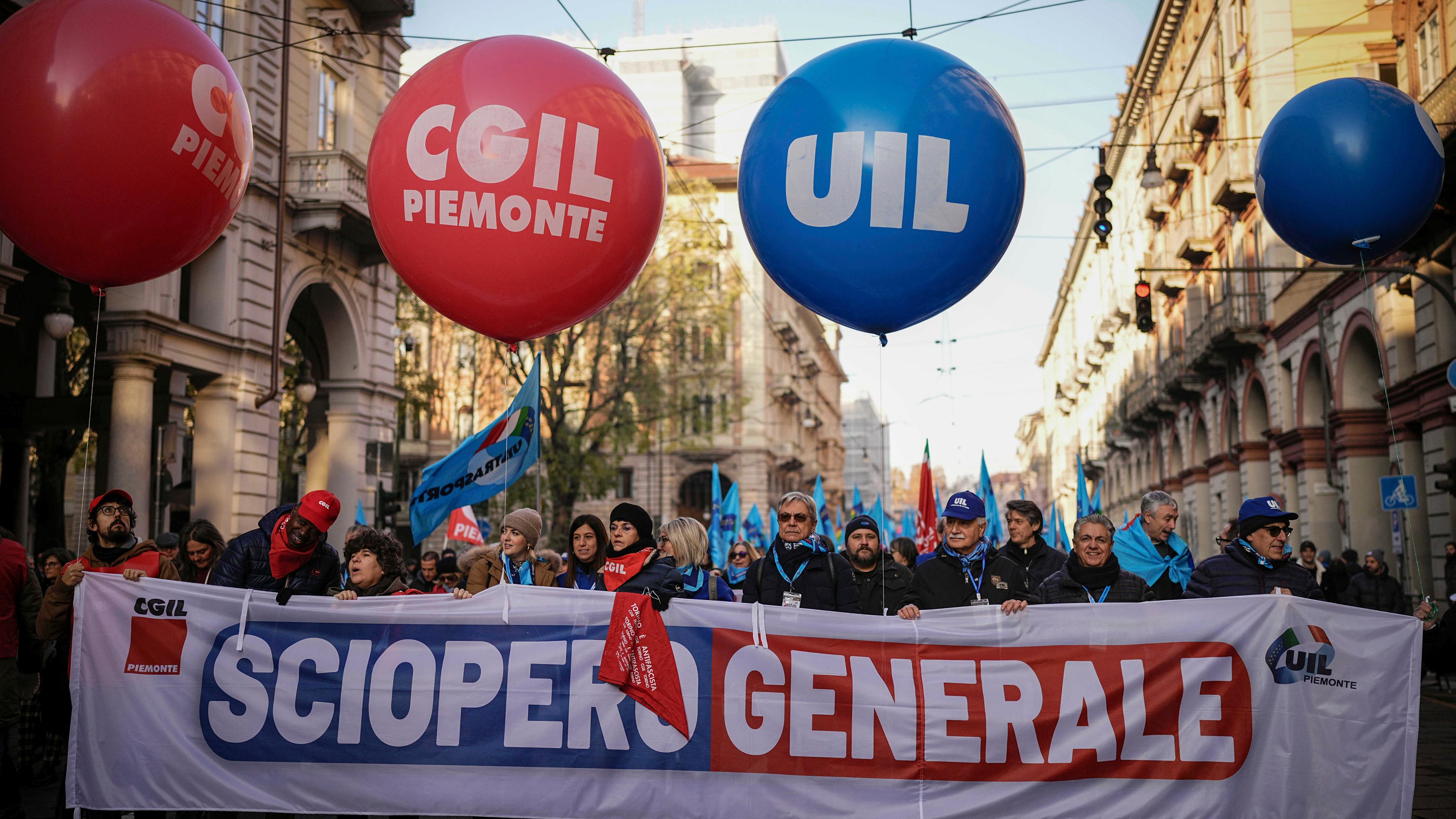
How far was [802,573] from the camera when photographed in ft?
22.1

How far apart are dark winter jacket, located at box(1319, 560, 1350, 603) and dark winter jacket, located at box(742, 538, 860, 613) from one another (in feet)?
36.2

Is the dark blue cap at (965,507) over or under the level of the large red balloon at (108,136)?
under

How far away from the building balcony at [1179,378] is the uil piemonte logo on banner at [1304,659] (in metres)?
29.7

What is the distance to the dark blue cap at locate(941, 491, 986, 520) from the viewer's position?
7.06 metres

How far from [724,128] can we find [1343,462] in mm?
56831

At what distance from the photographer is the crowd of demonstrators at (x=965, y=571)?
6.76 meters

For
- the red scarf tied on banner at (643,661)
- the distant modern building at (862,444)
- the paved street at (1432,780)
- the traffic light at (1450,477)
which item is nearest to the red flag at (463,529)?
the paved street at (1432,780)

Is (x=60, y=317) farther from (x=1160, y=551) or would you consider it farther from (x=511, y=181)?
(x=1160, y=551)

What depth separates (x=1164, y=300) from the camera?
43.9m

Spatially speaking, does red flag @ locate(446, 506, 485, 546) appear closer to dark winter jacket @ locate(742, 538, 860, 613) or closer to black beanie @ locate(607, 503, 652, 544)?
dark winter jacket @ locate(742, 538, 860, 613)

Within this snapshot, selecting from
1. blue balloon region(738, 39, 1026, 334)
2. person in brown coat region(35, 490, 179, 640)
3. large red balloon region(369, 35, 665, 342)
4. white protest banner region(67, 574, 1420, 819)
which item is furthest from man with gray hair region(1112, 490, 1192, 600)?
person in brown coat region(35, 490, 179, 640)

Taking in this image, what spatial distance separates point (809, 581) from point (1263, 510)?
7.91ft

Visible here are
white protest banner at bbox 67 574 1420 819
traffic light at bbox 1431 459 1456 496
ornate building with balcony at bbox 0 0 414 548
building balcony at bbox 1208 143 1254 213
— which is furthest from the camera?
building balcony at bbox 1208 143 1254 213

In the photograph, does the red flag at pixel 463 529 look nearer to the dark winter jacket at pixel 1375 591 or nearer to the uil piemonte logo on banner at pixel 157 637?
the uil piemonte logo on banner at pixel 157 637
